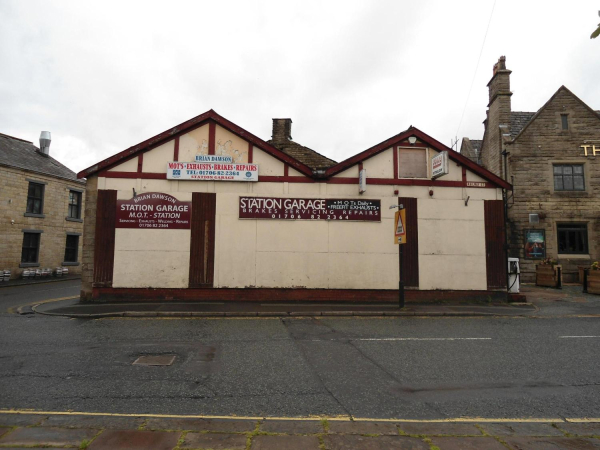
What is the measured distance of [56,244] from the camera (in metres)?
27.0

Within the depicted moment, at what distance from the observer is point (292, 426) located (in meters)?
3.99

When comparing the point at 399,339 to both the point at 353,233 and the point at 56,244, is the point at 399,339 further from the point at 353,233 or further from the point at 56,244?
the point at 56,244

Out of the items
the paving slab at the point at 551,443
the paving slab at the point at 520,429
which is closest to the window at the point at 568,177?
the paving slab at the point at 520,429

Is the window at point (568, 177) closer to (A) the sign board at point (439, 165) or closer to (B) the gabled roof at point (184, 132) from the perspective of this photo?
(A) the sign board at point (439, 165)

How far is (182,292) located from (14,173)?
60.8ft

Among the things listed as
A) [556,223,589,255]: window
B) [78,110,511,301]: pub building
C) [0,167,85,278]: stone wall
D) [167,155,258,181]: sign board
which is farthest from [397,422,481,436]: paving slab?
[0,167,85,278]: stone wall

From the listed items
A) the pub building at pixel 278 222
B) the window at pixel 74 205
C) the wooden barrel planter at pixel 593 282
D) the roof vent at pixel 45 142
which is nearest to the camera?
the pub building at pixel 278 222

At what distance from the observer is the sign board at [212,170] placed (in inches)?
548

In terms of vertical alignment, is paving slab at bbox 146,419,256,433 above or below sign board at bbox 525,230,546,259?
below

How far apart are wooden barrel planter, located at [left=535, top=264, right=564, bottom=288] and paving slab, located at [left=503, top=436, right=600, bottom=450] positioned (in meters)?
17.7

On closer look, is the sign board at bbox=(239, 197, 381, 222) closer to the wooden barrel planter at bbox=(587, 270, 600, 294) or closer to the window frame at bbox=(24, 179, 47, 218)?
the wooden barrel planter at bbox=(587, 270, 600, 294)

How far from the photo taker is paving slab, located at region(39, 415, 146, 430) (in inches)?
154

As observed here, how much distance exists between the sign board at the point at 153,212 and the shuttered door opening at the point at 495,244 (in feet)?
37.0

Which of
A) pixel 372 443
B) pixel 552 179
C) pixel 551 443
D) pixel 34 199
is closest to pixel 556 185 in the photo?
pixel 552 179
